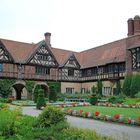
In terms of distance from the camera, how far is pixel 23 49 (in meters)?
46.1

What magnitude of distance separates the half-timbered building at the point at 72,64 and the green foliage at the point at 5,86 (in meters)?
0.81

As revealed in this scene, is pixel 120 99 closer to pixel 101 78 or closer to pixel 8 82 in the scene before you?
pixel 101 78

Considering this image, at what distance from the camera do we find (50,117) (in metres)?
12.0

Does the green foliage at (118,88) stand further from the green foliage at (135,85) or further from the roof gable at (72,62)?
the roof gable at (72,62)

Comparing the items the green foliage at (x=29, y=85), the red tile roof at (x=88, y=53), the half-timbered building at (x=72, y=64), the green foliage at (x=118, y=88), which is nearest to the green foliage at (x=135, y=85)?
the half-timbered building at (x=72, y=64)

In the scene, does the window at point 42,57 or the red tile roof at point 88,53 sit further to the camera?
the window at point 42,57

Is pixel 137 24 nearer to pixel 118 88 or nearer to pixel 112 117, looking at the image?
pixel 118 88

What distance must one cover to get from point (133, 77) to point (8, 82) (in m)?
18.5

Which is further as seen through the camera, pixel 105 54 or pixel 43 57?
pixel 105 54

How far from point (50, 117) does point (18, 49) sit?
114 feet

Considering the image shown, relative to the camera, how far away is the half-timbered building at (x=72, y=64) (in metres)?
41.3

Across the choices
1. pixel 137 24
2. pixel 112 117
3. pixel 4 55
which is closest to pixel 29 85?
pixel 4 55

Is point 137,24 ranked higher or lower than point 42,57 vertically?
higher

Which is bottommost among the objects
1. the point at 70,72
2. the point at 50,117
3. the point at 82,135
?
the point at 82,135
